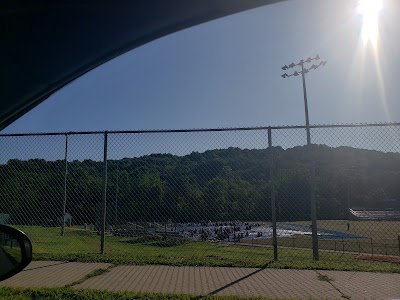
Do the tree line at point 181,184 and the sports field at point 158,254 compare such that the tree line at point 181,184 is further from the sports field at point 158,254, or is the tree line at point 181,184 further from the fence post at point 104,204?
the sports field at point 158,254

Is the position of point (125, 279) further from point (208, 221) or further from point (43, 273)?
point (208, 221)

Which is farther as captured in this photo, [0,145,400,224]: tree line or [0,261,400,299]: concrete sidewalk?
[0,145,400,224]: tree line

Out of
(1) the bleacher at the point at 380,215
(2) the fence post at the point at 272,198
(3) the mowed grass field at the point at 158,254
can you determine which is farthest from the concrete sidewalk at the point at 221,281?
(1) the bleacher at the point at 380,215

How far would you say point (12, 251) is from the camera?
1872mm

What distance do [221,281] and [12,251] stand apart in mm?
→ 3247

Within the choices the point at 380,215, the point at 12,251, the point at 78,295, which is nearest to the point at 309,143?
the point at 380,215

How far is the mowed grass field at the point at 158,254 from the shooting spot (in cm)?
558

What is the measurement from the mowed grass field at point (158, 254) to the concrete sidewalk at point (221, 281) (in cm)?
26

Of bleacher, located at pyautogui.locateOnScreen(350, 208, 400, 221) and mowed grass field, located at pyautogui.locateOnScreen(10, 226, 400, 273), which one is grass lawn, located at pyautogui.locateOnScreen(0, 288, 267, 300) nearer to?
mowed grass field, located at pyautogui.locateOnScreen(10, 226, 400, 273)

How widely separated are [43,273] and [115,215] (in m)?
2.16

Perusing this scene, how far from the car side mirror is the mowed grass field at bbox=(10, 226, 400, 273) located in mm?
3898

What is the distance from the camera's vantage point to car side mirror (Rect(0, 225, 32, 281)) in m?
1.85

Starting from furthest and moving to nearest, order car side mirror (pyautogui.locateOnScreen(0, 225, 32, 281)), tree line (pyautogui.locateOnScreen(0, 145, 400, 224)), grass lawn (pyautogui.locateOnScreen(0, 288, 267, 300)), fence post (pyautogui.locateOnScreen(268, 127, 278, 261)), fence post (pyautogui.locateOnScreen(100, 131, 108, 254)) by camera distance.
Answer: tree line (pyautogui.locateOnScreen(0, 145, 400, 224)) < fence post (pyautogui.locateOnScreen(100, 131, 108, 254)) < fence post (pyautogui.locateOnScreen(268, 127, 278, 261)) < grass lawn (pyautogui.locateOnScreen(0, 288, 267, 300)) < car side mirror (pyautogui.locateOnScreen(0, 225, 32, 281))

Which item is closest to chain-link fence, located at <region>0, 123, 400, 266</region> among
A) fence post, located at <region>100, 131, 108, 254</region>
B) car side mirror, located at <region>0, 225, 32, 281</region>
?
fence post, located at <region>100, 131, 108, 254</region>
